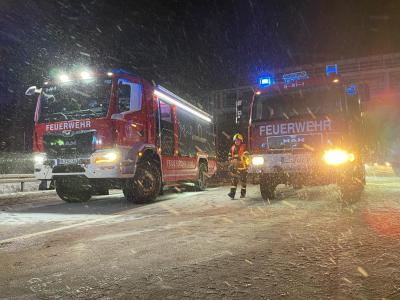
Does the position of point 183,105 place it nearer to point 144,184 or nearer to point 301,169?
point 144,184

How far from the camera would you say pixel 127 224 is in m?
6.29

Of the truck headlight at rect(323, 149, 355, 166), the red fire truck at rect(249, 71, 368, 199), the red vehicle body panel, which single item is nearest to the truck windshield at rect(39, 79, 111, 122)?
the red vehicle body panel

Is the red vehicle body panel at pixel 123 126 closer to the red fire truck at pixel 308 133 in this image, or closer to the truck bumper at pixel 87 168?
the truck bumper at pixel 87 168

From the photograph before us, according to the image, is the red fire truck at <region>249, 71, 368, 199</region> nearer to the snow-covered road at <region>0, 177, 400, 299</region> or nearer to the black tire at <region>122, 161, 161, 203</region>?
the snow-covered road at <region>0, 177, 400, 299</region>

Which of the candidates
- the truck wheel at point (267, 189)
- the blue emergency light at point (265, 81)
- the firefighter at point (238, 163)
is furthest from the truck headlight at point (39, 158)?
the blue emergency light at point (265, 81)

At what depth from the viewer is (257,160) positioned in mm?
8922

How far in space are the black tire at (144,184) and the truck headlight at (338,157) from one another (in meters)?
4.11

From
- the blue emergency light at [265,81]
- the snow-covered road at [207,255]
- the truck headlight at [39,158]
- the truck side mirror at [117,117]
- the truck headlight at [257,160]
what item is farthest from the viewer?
the blue emergency light at [265,81]

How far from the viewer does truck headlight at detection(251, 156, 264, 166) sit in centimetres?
886

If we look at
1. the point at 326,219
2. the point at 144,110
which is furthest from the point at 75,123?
the point at 326,219

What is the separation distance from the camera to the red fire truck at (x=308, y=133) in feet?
26.9

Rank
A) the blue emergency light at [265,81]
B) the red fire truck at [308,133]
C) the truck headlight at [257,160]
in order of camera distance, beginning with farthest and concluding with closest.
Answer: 1. the blue emergency light at [265,81]
2. the truck headlight at [257,160]
3. the red fire truck at [308,133]

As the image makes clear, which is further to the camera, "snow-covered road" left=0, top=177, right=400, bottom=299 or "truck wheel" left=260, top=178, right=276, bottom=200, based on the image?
"truck wheel" left=260, top=178, right=276, bottom=200

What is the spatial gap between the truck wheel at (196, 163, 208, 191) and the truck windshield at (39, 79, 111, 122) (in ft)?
18.3
